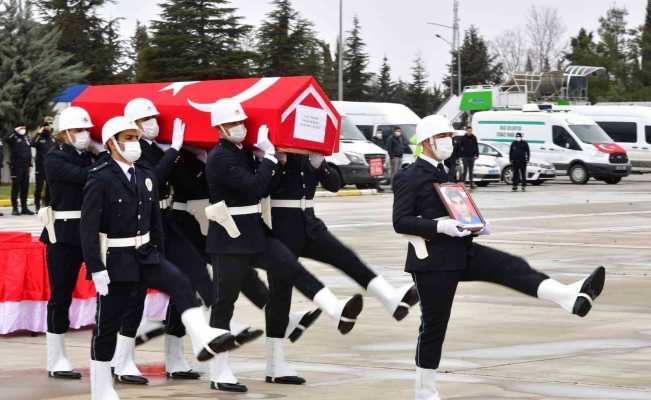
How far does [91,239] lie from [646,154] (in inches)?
1681

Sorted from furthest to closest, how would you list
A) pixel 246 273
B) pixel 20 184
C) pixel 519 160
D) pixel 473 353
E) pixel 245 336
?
pixel 519 160
pixel 20 184
pixel 473 353
pixel 246 273
pixel 245 336

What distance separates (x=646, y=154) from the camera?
4941 centimetres

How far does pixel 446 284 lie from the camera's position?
8664 millimetres

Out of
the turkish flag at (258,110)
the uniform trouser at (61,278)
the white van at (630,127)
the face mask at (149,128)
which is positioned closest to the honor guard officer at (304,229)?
the turkish flag at (258,110)

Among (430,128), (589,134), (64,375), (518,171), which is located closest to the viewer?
(430,128)

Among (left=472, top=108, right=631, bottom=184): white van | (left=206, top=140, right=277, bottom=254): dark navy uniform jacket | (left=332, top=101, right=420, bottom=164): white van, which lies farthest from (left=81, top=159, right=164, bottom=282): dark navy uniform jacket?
(left=472, top=108, right=631, bottom=184): white van

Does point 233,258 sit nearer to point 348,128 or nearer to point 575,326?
point 575,326

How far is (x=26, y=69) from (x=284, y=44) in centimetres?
3578

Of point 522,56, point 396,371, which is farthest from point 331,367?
point 522,56

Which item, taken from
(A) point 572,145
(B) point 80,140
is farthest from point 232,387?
(A) point 572,145

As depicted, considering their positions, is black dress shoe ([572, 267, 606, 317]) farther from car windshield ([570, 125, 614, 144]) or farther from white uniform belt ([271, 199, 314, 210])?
car windshield ([570, 125, 614, 144])

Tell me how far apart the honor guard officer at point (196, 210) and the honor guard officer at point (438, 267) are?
158 cm

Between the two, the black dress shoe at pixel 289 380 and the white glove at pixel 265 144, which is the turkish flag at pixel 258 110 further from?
the black dress shoe at pixel 289 380

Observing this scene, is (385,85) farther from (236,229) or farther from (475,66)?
(236,229)
